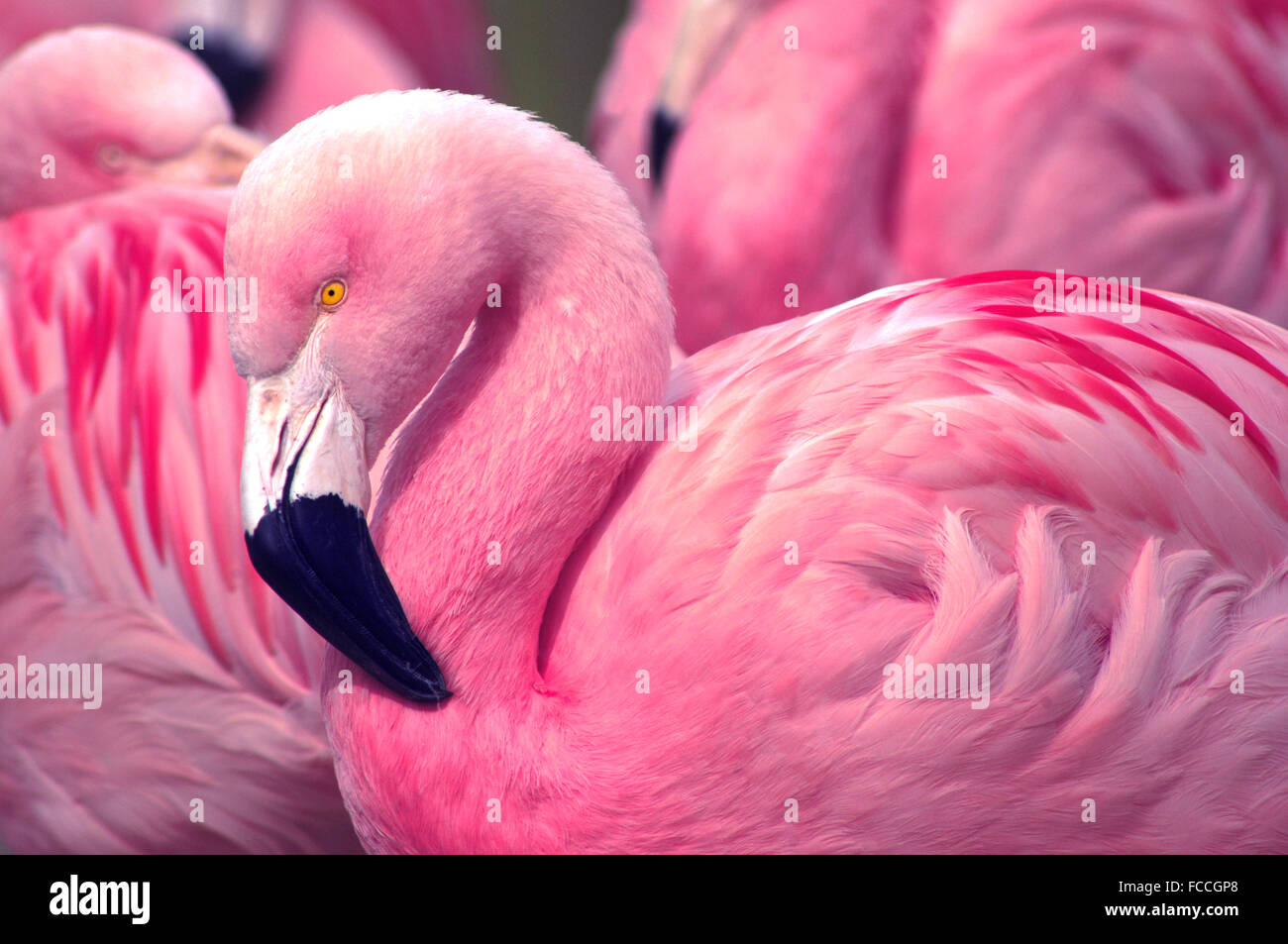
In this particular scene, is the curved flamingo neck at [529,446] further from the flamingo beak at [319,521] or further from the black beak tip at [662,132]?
the black beak tip at [662,132]

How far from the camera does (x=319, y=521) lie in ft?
4.42

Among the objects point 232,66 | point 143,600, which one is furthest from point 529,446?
point 232,66

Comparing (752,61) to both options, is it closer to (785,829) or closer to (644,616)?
(644,616)

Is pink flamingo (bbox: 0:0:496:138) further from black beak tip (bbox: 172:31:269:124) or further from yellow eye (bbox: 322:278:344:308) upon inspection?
yellow eye (bbox: 322:278:344:308)

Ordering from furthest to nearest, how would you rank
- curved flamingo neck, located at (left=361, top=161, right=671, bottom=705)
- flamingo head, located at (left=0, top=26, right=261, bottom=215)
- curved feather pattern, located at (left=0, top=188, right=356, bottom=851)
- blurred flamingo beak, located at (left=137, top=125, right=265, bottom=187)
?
blurred flamingo beak, located at (left=137, top=125, right=265, bottom=187)
flamingo head, located at (left=0, top=26, right=261, bottom=215)
curved feather pattern, located at (left=0, top=188, right=356, bottom=851)
curved flamingo neck, located at (left=361, top=161, right=671, bottom=705)

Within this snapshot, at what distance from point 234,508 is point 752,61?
4.33 ft

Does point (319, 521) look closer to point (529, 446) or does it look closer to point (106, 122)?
point (529, 446)

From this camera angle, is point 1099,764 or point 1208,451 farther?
point 1208,451

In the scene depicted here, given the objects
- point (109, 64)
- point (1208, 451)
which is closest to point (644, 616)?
point (1208, 451)

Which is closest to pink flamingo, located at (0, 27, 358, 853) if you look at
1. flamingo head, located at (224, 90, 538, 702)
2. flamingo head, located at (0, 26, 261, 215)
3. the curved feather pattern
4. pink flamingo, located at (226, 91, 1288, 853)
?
the curved feather pattern

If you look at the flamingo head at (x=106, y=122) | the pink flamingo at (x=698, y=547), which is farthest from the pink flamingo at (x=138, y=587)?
the pink flamingo at (x=698, y=547)

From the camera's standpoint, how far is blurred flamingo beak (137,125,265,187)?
2.46m

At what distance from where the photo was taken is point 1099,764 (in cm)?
144

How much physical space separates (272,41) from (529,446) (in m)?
1.87
